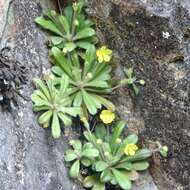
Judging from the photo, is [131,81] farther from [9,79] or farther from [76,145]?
[9,79]

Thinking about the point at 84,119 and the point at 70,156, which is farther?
the point at 84,119

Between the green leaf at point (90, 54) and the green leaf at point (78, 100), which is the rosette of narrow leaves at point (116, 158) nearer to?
the green leaf at point (78, 100)

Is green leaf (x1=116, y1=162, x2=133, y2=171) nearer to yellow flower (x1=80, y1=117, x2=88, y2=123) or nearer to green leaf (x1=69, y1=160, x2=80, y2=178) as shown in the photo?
green leaf (x1=69, y1=160, x2=80, y2=178)

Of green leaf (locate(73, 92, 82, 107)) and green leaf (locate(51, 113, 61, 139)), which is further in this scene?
green leaf (locate(73, 92, 82, 107))

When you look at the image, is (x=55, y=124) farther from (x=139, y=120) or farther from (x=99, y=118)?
(x=139, y=120)

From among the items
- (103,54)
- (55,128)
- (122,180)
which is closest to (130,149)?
(122,180)

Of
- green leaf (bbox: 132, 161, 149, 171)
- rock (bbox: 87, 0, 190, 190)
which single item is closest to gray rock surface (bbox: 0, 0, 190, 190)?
rock (bbox: 87, 0, 190, 190)
